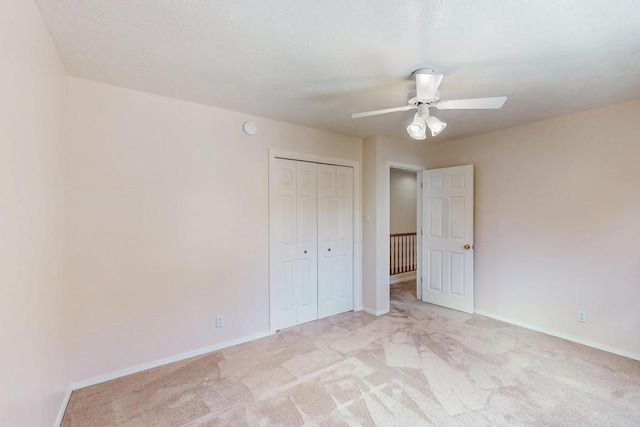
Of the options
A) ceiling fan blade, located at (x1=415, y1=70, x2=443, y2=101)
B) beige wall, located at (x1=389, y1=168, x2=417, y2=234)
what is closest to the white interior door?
beige wall, located at (x1=389, y1=168, x2=417, y2=234)

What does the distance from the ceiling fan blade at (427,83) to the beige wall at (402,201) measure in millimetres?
3926

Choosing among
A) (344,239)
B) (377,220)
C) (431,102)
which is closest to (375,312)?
(344,239)

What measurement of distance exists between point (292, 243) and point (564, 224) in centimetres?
294

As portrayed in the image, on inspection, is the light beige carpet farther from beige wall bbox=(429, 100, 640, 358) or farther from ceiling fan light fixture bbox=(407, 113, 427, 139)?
ceiling fan light fixture bbox=(407, 113, 427, 139)

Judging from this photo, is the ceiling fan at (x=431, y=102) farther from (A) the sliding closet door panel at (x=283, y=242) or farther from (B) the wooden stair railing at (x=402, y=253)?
(B) the wooden stair railing at (x=402, y=253)

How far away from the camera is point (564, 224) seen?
3088mm

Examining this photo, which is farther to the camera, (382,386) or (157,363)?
(157,363)

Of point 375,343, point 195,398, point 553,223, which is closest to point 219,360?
point 195,398

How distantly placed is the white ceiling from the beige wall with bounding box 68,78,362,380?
28cm

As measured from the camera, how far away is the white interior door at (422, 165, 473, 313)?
12.7 ft

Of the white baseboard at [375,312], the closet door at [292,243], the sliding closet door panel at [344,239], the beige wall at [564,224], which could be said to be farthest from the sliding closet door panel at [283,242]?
the beige wall at [564,224]

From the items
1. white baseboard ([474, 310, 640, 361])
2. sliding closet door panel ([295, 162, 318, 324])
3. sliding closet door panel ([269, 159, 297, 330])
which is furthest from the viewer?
sliding closet door panel ([295, 162, 318, 324])

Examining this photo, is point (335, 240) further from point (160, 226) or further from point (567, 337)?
point (567, 337)

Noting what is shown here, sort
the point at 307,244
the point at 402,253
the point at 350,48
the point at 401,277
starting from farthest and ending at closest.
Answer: the point at 402,253 → the point at 401,277 → the point at 307,244 → the point at 350,48
